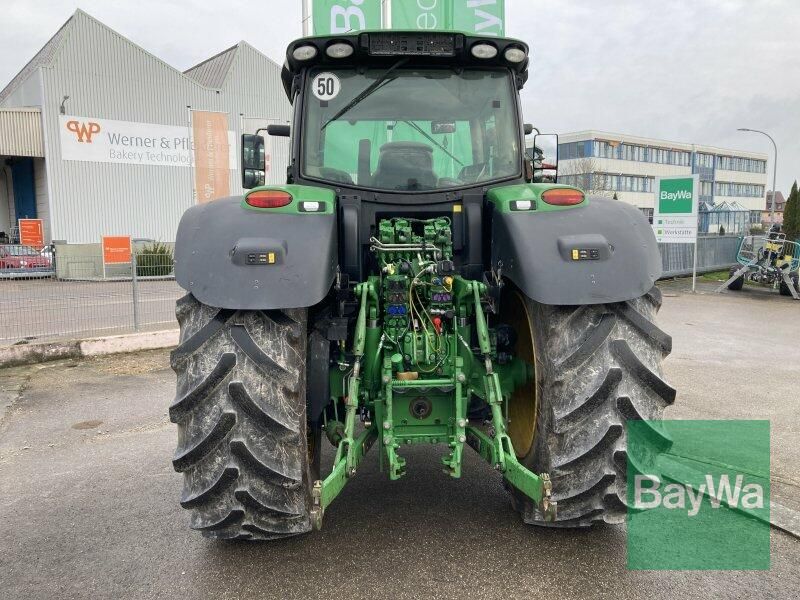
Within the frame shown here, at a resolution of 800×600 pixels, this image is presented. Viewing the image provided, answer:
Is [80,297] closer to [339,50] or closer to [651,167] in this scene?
[339,50]

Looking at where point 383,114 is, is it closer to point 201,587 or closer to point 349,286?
point 349,286

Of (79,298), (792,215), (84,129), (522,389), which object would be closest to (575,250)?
(522,389)

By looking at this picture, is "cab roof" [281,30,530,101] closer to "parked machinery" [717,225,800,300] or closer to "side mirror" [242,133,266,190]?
"side mirror" [242,133,266,190]

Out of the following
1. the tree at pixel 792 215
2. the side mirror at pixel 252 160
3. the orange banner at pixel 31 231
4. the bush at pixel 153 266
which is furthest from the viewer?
the tree at pixel 792 215

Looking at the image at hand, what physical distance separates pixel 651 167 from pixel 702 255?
5329cm

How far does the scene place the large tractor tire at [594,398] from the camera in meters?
2.87

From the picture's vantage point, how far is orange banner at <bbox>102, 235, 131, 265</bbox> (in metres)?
12.1

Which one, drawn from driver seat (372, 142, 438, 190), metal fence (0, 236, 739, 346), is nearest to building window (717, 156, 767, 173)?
metal fence (0, 236, 739, 346)

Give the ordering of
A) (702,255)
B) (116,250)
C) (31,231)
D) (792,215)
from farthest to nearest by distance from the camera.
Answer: (792,215), (31,231), (702,255), (116,250)

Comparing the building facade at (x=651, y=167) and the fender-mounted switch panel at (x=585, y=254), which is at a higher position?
the building facade at (x=651, y=167)

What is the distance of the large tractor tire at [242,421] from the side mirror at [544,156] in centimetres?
248

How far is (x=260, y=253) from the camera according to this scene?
2863mm

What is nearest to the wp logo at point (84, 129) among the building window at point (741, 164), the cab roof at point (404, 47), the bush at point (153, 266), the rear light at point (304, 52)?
the bush at point (153, 266)

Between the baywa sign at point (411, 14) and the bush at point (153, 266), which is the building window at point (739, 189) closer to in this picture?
the baywa sign at point (411, 14)
